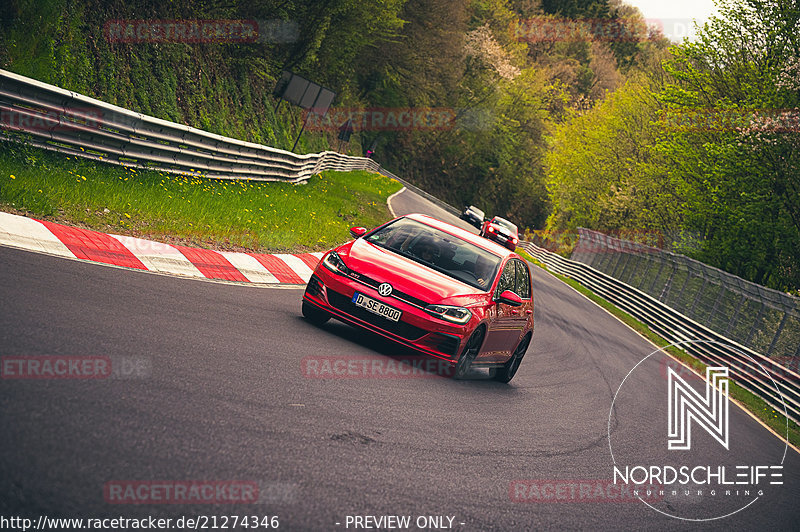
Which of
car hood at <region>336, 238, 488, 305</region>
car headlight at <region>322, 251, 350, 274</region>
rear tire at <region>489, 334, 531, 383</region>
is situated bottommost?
rear tire at <region>489, 334, 531, 383</region>

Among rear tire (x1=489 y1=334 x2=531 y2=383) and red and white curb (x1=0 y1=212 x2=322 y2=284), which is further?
rear tire (x1=489 y1=334 x2=531 y2=383)

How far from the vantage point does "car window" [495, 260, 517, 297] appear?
948cm

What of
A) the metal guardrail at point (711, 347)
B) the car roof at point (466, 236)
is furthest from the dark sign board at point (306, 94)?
the car roof at point (466, 236)

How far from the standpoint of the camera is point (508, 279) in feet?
32.4

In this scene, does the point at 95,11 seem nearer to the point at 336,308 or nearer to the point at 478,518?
the point at 336,308

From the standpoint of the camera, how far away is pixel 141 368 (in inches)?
204

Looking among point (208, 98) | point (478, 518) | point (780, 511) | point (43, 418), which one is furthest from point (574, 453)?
point (208, 98)

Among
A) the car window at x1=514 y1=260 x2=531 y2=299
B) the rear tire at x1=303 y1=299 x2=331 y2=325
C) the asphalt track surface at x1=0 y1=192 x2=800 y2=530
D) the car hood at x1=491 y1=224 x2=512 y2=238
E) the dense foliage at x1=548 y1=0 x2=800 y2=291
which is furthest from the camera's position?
the car hood at x1=491 y1=224 x2=512 y2=238

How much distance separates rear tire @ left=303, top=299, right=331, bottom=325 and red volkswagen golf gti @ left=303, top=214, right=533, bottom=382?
0.01 m

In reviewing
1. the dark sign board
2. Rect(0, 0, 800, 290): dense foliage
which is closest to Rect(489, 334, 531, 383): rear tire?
Rect(0, 0, 800, 290): dense foliage

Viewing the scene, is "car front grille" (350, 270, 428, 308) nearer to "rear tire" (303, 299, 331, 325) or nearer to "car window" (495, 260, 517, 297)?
"rear tire" (303, 299, 331, 325)

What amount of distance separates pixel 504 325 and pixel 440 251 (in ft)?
3.97

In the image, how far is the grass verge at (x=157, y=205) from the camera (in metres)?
9.77

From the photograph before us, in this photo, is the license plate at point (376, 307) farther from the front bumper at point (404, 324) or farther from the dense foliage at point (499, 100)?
the dense foliage at point (499, 100)
